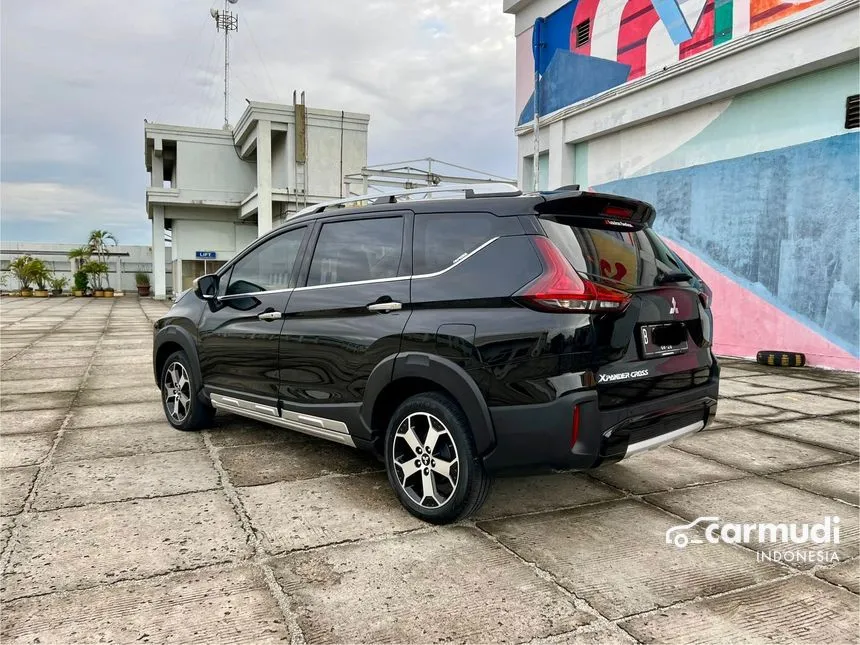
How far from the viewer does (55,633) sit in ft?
7.61

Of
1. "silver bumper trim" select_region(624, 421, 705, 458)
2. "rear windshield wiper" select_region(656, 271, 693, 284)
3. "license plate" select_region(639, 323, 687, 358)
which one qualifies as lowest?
"silver bumper trim" select_region(624, 421, 705, 458)

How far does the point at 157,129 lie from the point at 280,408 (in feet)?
109

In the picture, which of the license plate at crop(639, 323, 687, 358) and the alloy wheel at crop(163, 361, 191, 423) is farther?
the alloy wheel at crop(163, 361, 191, 423)

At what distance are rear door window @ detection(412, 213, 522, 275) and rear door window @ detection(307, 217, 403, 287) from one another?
0.17 metres

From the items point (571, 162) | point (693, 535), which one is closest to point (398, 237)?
point (693, 535)

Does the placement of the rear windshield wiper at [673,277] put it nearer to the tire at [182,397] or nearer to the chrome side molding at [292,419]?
the chrome side molding at [292,419]

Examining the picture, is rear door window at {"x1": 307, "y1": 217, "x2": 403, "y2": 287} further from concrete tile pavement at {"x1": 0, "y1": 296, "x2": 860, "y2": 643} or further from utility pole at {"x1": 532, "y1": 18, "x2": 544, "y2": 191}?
utility pole at {"x1": 532, "y1": 18, "x2": 544, "y2": 191}

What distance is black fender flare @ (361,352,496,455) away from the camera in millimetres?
3014

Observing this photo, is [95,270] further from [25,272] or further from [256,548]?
[256,548]

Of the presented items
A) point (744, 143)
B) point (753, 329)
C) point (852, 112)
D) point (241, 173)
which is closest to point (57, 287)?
point (241, 173)

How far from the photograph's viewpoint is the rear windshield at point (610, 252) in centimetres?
306

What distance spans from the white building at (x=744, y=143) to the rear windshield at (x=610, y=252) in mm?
6874

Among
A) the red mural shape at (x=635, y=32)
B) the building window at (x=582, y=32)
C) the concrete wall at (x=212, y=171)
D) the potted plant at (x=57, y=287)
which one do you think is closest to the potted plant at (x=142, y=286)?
the potted plant at (x=57, y=287)

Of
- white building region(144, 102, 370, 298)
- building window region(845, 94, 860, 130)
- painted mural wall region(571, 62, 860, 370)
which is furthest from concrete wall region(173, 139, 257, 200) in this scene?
building window region(845, 94, 860, 130)
